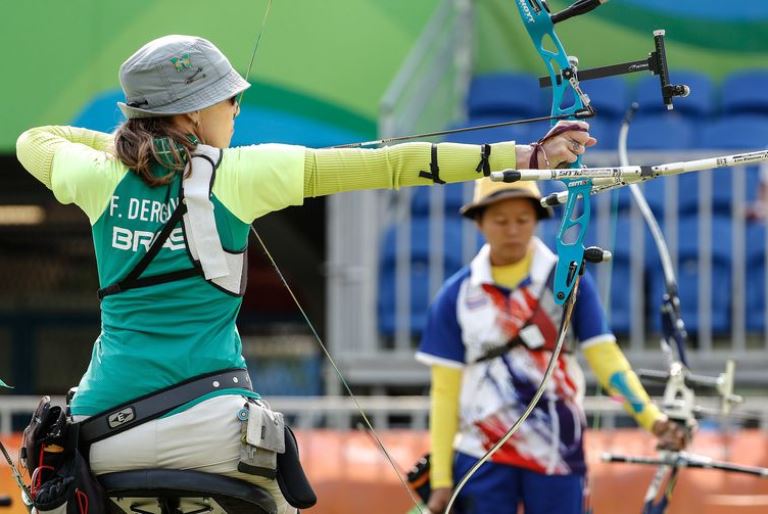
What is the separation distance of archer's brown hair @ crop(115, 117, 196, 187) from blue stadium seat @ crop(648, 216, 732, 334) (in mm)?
5477

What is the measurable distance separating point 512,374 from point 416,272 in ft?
12.8

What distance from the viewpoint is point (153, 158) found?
104 inches

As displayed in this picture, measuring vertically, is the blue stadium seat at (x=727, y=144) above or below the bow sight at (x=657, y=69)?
above

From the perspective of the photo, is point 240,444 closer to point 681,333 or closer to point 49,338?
point 681,333

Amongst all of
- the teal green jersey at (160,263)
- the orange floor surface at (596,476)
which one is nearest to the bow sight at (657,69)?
the teal green jersey at (160,263)

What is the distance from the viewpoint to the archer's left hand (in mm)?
4297

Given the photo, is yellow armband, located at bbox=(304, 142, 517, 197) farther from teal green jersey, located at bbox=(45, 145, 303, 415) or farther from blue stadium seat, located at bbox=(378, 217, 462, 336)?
blue stadium seat, located at bbox=(378, 217, 462, 336)

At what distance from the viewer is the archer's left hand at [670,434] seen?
4.30 metres

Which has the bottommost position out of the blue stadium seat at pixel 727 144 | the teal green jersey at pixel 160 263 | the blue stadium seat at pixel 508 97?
the teal green jersey at pixel 160 263

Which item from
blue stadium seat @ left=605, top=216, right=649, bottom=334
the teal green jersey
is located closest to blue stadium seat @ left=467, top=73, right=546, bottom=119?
blue stadium seat @ left=605, top=216, right=649, bottom=334

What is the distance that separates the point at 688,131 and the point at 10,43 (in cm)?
401

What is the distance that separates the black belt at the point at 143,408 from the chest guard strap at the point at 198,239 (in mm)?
182

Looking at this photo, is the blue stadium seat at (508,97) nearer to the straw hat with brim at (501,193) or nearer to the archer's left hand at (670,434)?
the straw hat with brim at (501,193)

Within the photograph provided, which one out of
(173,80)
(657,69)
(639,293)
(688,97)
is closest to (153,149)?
(173,80)
